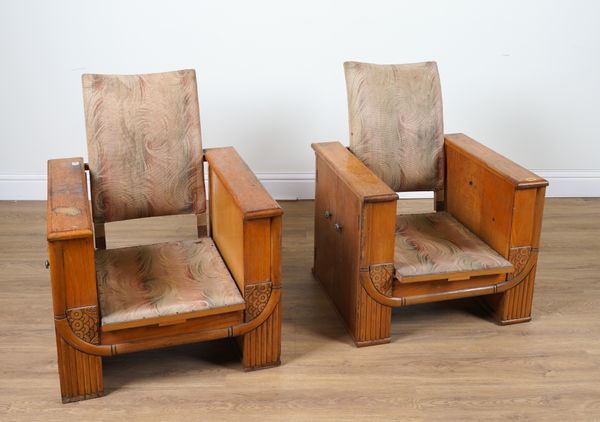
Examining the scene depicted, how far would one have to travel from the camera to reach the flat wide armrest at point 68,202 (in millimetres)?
2203

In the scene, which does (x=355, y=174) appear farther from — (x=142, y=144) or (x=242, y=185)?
(x=142, y=144)

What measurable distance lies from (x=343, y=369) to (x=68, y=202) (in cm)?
105

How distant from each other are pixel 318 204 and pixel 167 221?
1065 mm

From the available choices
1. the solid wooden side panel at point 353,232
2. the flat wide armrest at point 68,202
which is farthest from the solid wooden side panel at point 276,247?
the flat wide armrest at point 68,202

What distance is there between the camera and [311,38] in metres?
3.93

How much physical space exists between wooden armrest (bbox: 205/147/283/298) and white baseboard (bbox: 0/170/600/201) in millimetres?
1460

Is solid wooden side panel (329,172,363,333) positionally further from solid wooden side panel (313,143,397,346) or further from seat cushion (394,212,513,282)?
seat cushion (394,212,513,282)

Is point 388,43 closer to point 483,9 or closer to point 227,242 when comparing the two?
point 483,9

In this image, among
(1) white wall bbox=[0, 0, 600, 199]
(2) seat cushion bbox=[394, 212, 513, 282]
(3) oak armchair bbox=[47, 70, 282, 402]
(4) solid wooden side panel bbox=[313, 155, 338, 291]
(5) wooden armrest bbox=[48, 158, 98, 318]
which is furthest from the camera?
(1) white wall bbox=[0, 0, 600, 199]

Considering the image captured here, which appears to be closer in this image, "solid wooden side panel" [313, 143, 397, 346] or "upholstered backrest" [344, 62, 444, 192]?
"solid wooden side panel" [313, 143, 397, 346]

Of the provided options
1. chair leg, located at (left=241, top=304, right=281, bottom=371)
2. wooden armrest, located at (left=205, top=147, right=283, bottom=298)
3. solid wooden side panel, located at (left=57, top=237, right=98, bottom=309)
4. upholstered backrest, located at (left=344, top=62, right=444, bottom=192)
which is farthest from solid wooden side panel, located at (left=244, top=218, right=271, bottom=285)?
upholstered backrest, located at (left=344, top=62, right=444, bottom=192)

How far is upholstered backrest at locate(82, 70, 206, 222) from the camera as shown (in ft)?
8.86

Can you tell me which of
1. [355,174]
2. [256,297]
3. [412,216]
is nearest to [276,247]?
[256,297]

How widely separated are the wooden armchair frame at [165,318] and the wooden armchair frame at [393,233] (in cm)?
34
